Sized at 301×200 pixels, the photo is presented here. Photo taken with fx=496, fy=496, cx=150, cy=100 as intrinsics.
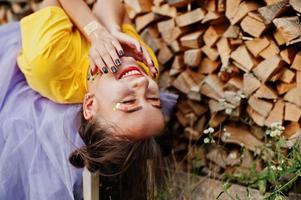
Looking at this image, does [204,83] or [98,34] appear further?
[204,83]

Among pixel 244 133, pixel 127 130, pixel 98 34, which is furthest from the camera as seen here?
pixel 244 133

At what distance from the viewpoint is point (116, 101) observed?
4.97 feet

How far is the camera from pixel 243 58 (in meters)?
1.69

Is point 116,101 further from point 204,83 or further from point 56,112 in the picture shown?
point 204,83

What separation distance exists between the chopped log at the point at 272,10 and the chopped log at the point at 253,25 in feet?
0.12

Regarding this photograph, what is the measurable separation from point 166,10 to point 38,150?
Answer: 728mm

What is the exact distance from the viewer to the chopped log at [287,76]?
1.61m

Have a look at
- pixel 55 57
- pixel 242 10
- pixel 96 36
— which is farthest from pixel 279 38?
pixel 55 57

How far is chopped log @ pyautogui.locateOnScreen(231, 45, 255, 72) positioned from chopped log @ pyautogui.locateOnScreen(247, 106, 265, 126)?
0.15m

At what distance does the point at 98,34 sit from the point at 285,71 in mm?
623

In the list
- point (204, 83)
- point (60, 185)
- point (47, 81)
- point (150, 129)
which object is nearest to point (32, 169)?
point (60, 185)

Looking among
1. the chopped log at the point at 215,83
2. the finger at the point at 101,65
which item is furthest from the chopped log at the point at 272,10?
the finger at the point at 101,65

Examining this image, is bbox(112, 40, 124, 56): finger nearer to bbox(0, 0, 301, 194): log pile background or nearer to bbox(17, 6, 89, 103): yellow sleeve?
bbox(17, 6, 89, 103): yellow sleeve

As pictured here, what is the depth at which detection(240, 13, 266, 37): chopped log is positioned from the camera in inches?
63.7
